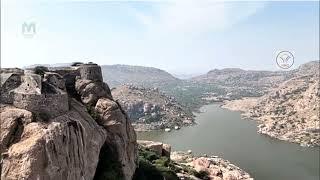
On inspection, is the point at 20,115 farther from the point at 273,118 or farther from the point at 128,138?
the point at 273,118

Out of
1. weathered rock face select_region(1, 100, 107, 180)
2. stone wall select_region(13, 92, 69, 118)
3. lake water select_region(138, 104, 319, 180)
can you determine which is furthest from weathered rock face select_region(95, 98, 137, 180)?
lake water select_region(138, 104, 319, 180)

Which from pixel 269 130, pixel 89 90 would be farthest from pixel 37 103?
pixel 269 130

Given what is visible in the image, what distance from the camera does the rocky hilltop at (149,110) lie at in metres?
94.3

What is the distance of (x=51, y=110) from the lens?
17.4 m

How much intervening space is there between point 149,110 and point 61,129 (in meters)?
87.9

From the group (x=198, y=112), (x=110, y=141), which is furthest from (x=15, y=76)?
(x=198, y=112)

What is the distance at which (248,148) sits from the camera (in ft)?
222

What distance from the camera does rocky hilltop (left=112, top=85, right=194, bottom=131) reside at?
309ft

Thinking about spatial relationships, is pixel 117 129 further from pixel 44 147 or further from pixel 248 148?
pixel 248 148

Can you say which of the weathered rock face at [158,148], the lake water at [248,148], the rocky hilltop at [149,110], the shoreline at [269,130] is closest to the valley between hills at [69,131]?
the weathered rock face at [158,148]

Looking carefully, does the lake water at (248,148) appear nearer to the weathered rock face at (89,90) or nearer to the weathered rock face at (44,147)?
the weathered rock face at (89,90)

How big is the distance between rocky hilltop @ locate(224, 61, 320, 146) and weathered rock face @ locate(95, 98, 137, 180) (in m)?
53.2

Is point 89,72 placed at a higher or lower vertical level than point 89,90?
higher

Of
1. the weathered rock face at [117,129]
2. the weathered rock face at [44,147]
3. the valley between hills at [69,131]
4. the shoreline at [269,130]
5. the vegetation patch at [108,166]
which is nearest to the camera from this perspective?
the weathered rock face at [44,147]
